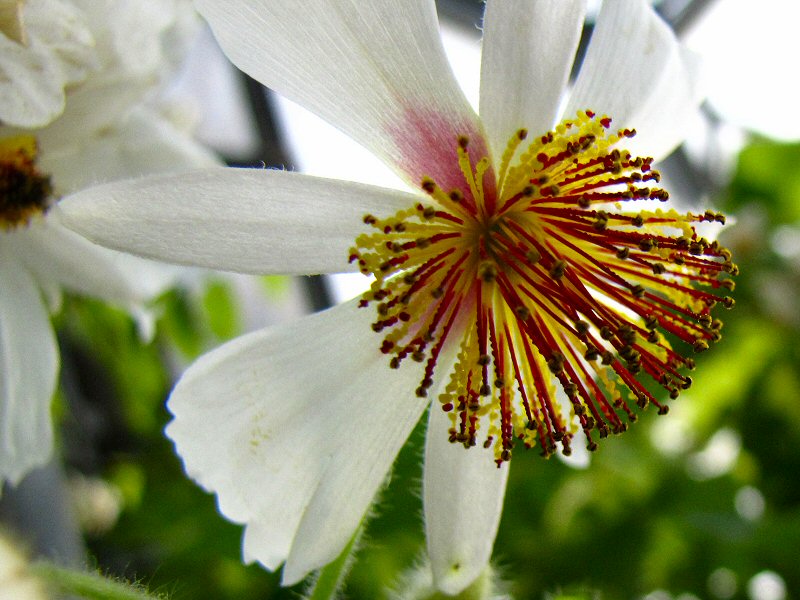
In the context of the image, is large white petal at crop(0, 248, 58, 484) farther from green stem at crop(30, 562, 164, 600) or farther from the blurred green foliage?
the blurred green foliage

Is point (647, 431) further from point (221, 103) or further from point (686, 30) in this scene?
point (221, 103)

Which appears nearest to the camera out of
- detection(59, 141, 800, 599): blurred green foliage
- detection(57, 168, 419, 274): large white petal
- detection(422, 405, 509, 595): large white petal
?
detection(57, 168, 419, 274): large white petal

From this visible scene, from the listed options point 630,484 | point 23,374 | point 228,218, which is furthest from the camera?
point 630,484

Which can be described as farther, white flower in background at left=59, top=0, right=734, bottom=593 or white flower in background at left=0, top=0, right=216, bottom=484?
white flower in background at left=0, top=0, right=216, bottom=484

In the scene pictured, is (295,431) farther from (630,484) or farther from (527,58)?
(630,484)

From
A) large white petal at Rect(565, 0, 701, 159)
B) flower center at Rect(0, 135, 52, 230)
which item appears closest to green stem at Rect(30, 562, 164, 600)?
flower center at Rect(0, 135, 52, 230)

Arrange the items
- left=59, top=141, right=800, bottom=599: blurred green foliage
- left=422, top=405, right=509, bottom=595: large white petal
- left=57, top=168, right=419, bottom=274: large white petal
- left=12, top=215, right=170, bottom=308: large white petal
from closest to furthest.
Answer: left=57, top=168, right=419, bottom=274: large white petal
left=422, top=405, right=509, bottom=595: large white petal
left=12, top=215, right=170, bottom=308: large white petal
left=59, top=141, right=800, bottom=599: blurred green foliage

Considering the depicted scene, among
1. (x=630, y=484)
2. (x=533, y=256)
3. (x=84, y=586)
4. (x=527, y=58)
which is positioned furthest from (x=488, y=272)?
(x=630, y=484)
